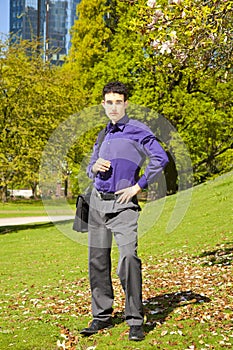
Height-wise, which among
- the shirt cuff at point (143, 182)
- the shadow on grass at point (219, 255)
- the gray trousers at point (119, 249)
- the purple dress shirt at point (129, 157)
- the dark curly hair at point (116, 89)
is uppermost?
the dark curly hair at point (116, 89)

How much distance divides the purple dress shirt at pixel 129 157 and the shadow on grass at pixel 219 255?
4.98 meters

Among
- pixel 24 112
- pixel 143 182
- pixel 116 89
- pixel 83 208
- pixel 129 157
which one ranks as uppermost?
pixel 24 112

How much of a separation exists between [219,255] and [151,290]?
308 centimetres

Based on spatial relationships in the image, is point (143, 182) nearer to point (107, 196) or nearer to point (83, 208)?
point (107, 196)

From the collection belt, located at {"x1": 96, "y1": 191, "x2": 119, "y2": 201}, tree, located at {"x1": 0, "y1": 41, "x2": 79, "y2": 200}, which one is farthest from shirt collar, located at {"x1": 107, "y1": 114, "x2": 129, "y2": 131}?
tree, located at {"x1": 0, "y1": 41, "x2": 79, "y2": 200}

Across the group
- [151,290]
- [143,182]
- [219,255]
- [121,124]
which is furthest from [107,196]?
[219,255]

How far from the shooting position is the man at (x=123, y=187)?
5.69m

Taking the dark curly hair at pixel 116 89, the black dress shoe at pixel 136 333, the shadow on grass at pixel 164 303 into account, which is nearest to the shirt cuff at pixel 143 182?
the dark curly hair at pixel 116 89

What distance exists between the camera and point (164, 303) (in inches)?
292

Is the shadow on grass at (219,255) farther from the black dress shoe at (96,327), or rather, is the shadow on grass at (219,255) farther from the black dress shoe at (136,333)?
the black dress shoe at (136,333)

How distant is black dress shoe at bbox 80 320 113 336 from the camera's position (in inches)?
242

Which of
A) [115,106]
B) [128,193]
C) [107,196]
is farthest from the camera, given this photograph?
[115,106]

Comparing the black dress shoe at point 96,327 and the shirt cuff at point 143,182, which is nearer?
the shirt cuff at point 143,182

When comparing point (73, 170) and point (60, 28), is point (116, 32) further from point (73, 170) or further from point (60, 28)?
point (60, 28)
